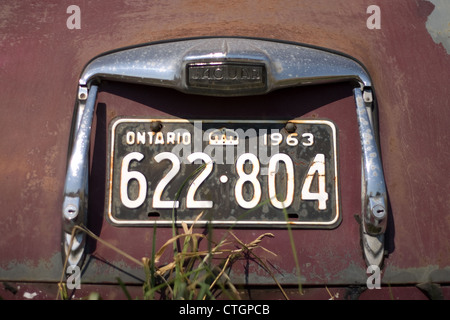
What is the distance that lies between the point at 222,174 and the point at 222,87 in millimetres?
288

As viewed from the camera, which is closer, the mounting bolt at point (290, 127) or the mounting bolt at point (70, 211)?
the mounting bolt at point (70, 211)

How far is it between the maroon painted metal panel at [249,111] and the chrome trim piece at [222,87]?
0.05 meters

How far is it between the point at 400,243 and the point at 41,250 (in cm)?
119

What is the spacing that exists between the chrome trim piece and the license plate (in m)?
0.10

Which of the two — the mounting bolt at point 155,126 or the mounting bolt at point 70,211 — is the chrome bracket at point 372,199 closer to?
the mounting bolt at point 155,126

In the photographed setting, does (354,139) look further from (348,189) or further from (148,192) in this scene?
(148,192)

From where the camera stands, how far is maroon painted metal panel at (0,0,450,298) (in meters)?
1.87

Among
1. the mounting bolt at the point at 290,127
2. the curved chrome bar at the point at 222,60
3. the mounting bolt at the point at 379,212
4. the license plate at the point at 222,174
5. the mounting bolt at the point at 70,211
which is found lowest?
the mounting bolt at the point at 379,212

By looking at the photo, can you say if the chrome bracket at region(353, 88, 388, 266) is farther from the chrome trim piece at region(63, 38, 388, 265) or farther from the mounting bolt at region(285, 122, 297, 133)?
the mounting bolt at region(285, 122, 297, 133)

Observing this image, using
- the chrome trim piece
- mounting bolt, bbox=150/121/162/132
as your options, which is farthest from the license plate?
the chrome trim piece

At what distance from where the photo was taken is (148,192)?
1878 millimetres

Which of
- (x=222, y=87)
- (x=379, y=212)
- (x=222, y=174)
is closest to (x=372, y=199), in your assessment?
(x=379, y=212)

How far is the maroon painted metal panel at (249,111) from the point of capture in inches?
73.4

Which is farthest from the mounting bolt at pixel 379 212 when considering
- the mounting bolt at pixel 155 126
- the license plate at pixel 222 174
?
the mounting bolt at pixel 155 126
